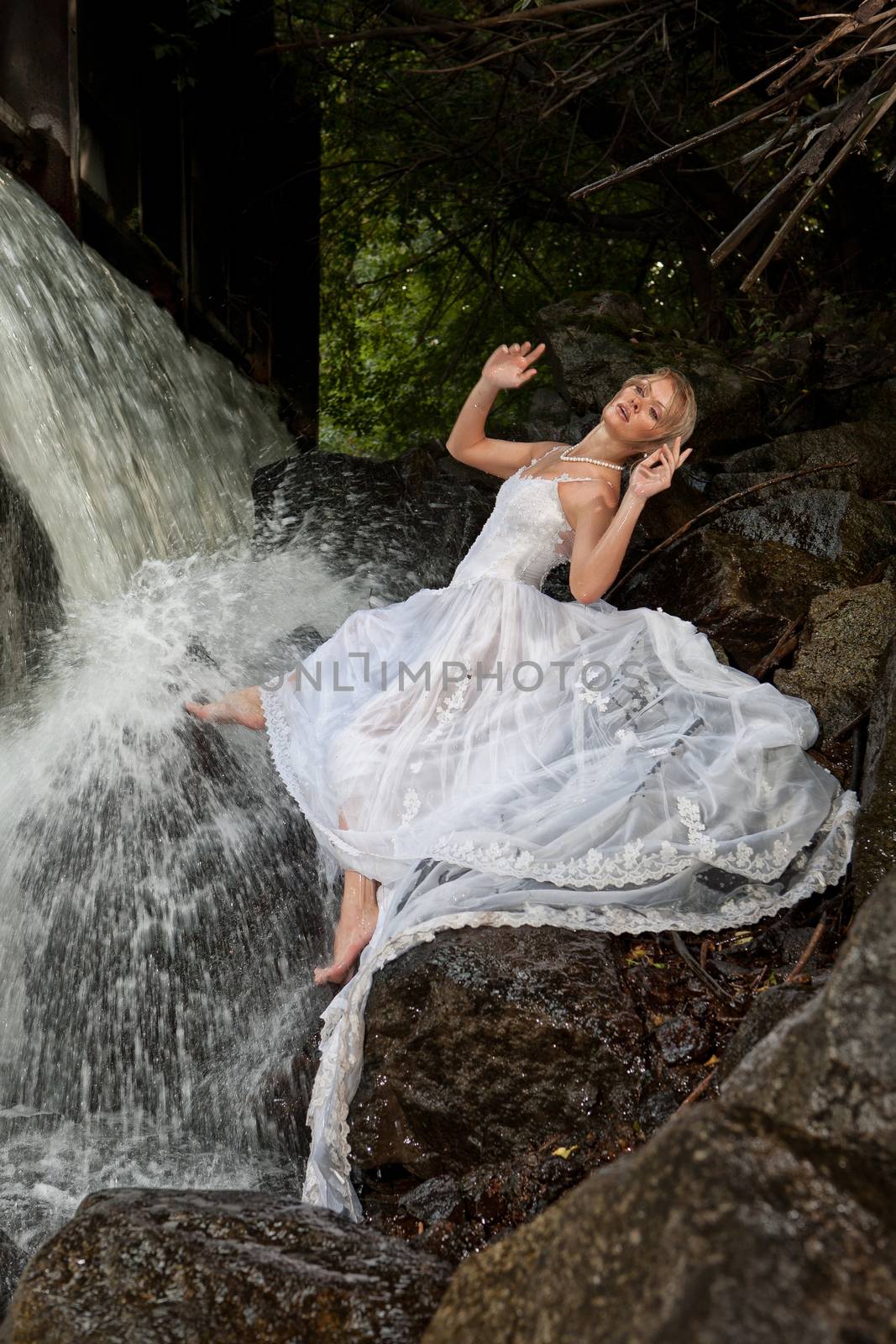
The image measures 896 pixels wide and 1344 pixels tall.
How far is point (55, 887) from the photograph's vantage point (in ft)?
15.3

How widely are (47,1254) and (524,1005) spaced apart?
4.84 feet

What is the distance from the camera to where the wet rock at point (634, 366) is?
269 inches

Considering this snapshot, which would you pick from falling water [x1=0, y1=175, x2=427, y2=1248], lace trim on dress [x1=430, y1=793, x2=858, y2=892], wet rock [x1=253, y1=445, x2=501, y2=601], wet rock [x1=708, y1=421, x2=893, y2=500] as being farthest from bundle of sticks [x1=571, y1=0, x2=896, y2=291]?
falling water [x1=0, y1=175, x2=427, y2=1248]

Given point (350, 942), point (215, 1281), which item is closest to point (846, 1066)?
point (215, 1281)

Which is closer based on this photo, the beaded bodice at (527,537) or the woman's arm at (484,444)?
the beaded bodice at (527,537)

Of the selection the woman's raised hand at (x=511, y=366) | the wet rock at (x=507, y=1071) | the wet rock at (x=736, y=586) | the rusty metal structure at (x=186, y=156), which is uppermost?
the rusty metal structure at (x=186, y=156)

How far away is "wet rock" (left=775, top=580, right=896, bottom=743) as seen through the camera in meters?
4.55

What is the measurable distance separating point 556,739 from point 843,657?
56.4 inches

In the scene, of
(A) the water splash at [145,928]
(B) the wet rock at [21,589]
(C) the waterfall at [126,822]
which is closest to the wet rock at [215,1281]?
(C) the waterfall at [126,822]

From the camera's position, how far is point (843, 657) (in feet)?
15.4

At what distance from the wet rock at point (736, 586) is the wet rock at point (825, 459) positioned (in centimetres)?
112

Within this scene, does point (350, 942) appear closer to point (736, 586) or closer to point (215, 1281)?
point (215, 1281)

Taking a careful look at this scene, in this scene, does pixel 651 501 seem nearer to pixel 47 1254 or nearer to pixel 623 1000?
pixel 623 1000

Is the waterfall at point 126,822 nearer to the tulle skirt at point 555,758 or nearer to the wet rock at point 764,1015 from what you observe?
the tulle skirt at point 555,758
